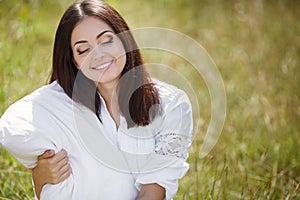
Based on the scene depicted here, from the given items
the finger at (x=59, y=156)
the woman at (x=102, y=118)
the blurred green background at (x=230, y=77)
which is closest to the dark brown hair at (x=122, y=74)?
the woman at (x=102, y=118)

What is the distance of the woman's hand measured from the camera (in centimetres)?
192

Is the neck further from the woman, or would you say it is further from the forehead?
the forehead

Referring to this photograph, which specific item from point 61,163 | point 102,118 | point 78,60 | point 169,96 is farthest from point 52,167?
point 169,96

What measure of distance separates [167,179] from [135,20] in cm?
276

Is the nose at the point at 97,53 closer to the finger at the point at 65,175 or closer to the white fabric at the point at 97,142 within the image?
the white fabric at the point at 97,142

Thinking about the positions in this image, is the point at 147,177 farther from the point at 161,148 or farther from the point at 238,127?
the point at 238,127

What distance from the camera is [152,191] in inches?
78.2

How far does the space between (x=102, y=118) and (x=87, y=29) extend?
319 millimetres

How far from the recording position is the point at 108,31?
200 cm

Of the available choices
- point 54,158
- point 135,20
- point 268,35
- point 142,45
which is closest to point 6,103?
point 54,158

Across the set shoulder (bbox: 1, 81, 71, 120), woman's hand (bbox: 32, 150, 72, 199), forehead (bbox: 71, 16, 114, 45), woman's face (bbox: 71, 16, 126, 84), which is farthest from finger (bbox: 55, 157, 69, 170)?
forehead (bbox: 71, 16, 114, 45)

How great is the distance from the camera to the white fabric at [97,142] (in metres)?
1.93

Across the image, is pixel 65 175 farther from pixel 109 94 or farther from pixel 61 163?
pixel 109 94

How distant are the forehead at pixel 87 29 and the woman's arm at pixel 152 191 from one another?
0.55 metres
